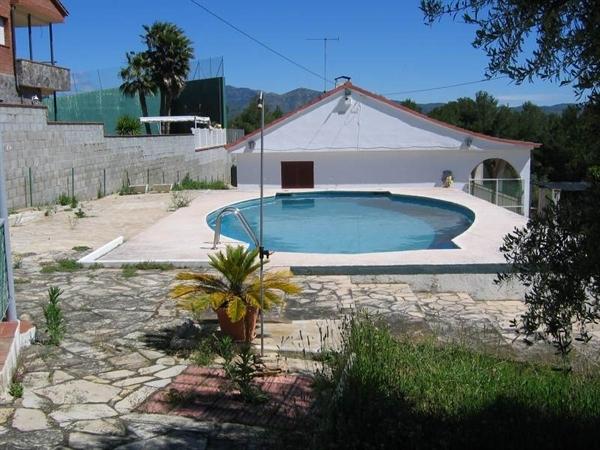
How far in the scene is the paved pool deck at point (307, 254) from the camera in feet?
31.8

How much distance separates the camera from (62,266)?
949 centimetres

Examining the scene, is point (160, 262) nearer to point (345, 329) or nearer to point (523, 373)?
point (345, 329)

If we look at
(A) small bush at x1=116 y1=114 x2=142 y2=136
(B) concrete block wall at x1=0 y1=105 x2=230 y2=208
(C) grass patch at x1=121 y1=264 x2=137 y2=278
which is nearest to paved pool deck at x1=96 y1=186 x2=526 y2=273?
(C) grass patch at x1=121 y1=264 x2=137 y2=278

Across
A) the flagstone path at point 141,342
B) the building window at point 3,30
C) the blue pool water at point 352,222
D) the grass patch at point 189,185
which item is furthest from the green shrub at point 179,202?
the building window at point 3,30

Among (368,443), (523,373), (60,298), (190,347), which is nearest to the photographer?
(368,443)

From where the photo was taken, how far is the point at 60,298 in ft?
25.1

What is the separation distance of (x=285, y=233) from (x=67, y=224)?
18.6 ft

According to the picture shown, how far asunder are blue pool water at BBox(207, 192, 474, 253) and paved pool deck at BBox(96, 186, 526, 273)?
0.86m

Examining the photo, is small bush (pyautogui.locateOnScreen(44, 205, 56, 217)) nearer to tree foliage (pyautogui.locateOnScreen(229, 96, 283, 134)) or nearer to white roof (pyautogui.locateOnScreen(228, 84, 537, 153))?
white roof (pyautogui.locateOnScreen(228, 84, 537, 153))

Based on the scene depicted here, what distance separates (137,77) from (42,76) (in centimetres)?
1957

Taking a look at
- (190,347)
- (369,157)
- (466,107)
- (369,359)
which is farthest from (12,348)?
(466,107)

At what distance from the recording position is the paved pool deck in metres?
9.70

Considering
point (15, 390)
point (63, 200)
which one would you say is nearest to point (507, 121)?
point (63, 200)

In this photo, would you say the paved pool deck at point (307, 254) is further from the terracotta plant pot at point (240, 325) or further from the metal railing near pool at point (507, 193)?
the metal railing near pool at point (507, 193)
